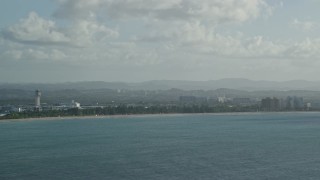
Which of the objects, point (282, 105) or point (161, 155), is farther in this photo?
point (282, 105)

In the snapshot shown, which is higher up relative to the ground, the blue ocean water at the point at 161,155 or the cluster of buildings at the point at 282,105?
the cluster of buildings at the point at 282,105

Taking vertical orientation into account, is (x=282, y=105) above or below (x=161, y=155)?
above

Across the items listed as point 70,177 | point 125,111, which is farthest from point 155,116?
point 70,177

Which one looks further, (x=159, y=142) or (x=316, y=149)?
(x=159, y=142)

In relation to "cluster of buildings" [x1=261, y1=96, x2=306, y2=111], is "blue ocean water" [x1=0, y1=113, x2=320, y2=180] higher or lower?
lower

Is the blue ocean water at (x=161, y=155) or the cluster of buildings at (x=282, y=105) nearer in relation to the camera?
the blue ocean water at (x=161, y=155)

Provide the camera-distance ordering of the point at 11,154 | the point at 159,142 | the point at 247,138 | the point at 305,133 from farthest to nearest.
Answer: the point at 305,133 → the point at 247,138 → the point at 159,142 → the point at 11,154

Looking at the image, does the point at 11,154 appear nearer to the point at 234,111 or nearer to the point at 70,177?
the point at 70,177

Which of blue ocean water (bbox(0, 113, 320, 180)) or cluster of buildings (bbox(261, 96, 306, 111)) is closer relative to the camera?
blue ocean water (bbox(0, 113, 320, 180))
